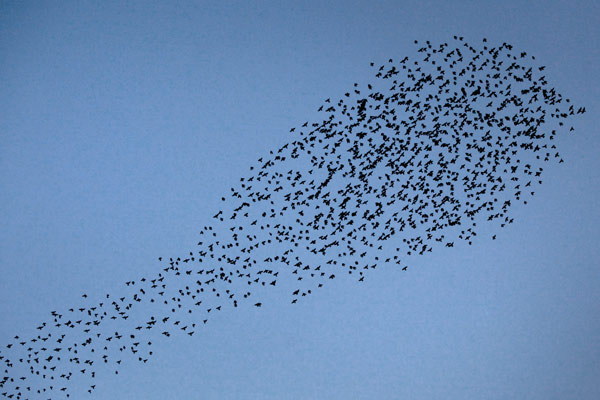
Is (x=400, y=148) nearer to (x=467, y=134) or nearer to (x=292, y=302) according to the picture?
(x=467, y=134)

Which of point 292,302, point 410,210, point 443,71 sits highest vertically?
point 443,71

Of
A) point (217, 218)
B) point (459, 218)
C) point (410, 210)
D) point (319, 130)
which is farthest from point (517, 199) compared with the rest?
point (217, 218)

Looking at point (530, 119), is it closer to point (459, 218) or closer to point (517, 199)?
point (517, 199)

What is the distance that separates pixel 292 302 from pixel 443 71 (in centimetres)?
639

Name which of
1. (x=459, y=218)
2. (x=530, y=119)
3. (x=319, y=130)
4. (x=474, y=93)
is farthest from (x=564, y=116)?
(x=319, y=130)

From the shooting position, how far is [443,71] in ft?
51.5

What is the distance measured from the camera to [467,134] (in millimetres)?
15945

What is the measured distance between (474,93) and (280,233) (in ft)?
18.4

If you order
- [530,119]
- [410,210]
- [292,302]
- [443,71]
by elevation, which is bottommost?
[292,302]

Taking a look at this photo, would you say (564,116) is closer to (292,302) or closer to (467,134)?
(467,134)

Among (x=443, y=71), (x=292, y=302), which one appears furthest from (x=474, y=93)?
(x=292, y=302)

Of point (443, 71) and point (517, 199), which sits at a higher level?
point (443, 71)

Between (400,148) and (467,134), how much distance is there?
1609 mm

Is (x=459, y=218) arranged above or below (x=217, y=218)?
below
